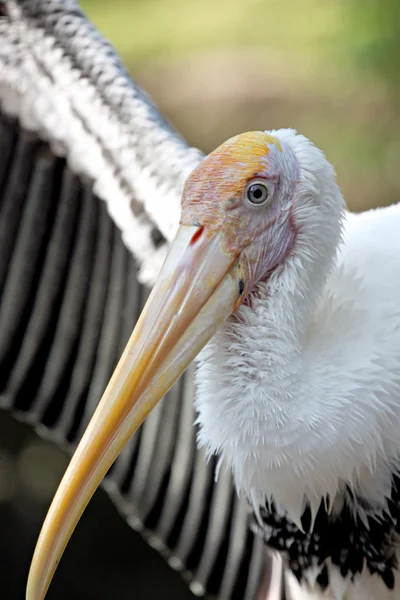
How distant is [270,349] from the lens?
1875 mm

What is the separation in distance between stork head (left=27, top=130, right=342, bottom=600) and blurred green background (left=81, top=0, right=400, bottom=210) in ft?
10.1

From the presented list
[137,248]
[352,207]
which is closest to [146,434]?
[137,248]

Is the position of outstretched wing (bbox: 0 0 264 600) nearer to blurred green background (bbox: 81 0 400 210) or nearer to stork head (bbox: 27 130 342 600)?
stork head (bbox: 27 130 342 600)

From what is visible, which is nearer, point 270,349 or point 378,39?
point 270,349

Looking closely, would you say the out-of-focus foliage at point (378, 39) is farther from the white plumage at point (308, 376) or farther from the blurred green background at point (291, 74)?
the white plumage at point (308, 376)

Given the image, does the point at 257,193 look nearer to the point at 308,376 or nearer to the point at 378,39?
the point at 308,376

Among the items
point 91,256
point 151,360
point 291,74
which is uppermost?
point 291,74

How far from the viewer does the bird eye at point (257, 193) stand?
1898 millimetres

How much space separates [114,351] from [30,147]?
569 millimetres

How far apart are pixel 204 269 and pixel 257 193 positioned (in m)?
0.18

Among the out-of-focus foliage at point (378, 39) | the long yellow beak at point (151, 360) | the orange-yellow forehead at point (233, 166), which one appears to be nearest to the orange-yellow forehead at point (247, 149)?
the orange-yellow forehead at point (233, 166)

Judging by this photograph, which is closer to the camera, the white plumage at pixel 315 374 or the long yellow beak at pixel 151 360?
the long yellow beak at pixel 151 360

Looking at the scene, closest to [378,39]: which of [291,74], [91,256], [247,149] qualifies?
[291,74]

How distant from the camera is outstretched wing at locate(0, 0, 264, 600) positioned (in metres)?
2.66
